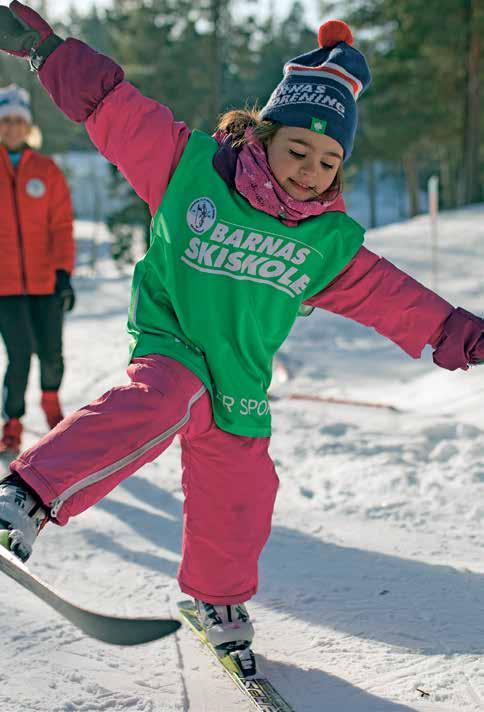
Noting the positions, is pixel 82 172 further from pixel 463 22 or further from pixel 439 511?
pixel 439 511

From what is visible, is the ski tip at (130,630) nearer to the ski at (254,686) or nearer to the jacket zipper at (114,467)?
the jacket zipper at (114,467)

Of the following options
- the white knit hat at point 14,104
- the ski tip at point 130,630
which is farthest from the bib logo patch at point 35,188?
the ski tip at point 130,630

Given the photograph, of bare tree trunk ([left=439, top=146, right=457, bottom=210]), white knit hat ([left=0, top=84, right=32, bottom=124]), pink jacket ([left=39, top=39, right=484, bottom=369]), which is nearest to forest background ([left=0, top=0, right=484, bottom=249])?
bare tree trunk ([left=439, top=146, right=457, bottom=210])

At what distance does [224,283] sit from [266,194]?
0.30m

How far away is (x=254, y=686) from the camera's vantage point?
2.28m

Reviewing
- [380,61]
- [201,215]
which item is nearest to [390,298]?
[201,215]

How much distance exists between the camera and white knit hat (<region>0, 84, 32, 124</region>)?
4.62 m

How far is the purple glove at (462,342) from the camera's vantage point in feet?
8.22

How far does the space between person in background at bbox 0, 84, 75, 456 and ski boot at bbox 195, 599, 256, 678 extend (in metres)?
2.51

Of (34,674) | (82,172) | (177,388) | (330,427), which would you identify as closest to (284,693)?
(34,674)

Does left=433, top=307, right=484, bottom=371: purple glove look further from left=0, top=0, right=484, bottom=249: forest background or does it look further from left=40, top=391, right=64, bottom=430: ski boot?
left=0, top=0, right=484, bottom=249: forest background

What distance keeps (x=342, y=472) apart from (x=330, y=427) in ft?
2.45

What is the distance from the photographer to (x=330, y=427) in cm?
495

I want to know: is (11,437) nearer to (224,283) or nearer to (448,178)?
(224,283)
